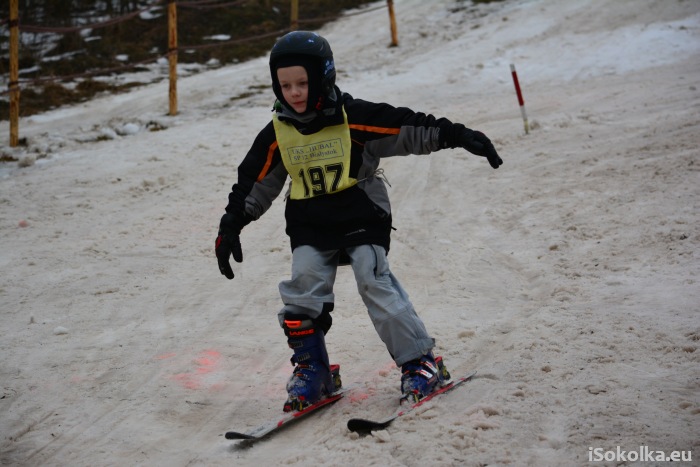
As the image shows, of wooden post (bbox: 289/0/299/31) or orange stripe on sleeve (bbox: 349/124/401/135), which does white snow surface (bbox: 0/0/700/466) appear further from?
wooden post (bbox: 289/0/299/31)

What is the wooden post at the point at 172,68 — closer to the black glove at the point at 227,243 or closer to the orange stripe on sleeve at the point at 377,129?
the black glove at the point at 227,243

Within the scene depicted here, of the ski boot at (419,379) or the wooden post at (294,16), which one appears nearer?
the ski boot at (419,379)

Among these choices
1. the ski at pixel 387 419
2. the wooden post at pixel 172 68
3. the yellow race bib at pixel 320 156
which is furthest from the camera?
the wooden post at pixel 172 68

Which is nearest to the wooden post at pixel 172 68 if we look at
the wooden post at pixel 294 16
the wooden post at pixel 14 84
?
the wooden post at pixel 14 84

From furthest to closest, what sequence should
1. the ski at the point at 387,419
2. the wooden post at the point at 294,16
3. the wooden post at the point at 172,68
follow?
1. the wooden post at the point at 294,16
2. the wooden post at the point at 172,68
3. the ski at the point at 387,419

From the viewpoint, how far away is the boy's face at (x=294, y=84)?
3801 millimetres

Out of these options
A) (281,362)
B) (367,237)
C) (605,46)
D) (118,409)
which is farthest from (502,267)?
(605,46)

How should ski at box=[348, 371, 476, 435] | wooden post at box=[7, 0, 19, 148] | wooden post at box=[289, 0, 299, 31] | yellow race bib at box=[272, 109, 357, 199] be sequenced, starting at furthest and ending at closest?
wooden post at box=[289, 0, 299, 31] → wooden post at box=[7, 0, 19, 148] → yellow race bib at box=[272, 109, 357, 199] → ski at box=[348, 371, 476, 435]

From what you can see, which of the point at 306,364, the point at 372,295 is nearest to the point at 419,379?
the point at 372,295

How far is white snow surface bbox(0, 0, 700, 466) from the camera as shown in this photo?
3.64 meters

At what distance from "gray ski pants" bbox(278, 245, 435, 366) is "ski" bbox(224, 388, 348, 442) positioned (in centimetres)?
48

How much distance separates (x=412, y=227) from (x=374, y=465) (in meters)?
4.68

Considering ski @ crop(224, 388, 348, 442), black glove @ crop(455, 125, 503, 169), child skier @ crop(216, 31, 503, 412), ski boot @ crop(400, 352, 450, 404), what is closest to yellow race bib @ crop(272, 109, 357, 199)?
child skier @ crop(216, 31, 503, 412)

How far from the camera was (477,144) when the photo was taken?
3.70 meters
